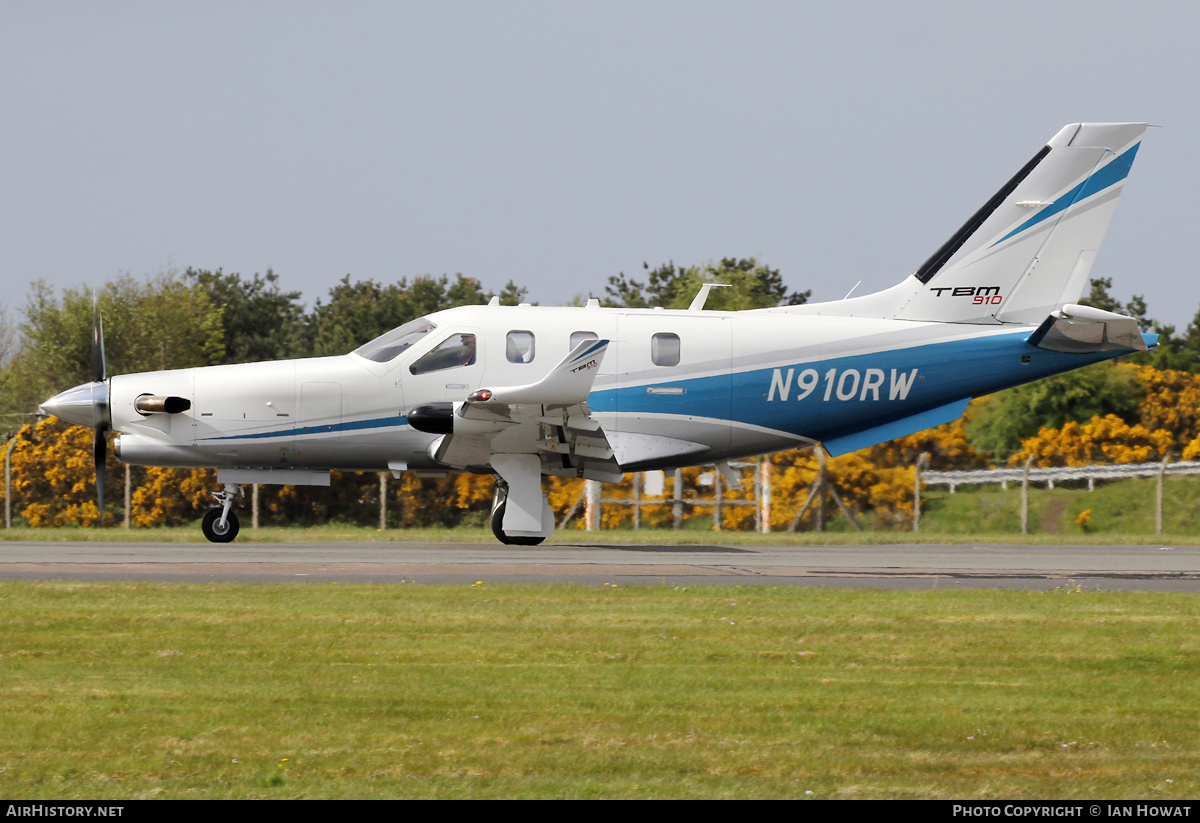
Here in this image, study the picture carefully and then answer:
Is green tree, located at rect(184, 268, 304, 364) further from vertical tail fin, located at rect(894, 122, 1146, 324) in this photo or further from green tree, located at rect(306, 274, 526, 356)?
vertical tail fin, located at rect(894, 122, 1146, 324)

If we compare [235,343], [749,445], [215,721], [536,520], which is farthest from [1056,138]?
[235,343]

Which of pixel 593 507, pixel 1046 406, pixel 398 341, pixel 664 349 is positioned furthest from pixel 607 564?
pixel 1046 406

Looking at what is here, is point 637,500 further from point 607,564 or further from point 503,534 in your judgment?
point 607,564

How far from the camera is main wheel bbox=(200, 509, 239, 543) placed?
65.0 ft

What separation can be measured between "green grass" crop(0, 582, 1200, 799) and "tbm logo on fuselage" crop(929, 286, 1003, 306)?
373 inches

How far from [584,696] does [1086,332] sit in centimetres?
1461

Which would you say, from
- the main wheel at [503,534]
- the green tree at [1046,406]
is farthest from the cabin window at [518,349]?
the green tree at [1046,406]

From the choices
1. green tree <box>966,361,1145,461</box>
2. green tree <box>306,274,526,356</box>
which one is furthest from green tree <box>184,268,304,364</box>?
green tree <box>966,361,1145,461</box>

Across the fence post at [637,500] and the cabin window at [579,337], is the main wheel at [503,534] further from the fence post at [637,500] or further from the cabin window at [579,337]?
the fence post at [637,500]

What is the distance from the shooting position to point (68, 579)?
13.5 m

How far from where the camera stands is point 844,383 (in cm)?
2053

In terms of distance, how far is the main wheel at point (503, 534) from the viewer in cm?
1991
